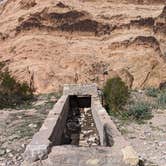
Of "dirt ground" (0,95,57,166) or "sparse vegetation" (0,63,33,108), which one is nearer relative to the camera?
"dirt ground" (0,95,57,166)

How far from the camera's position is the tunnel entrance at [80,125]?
8.65m

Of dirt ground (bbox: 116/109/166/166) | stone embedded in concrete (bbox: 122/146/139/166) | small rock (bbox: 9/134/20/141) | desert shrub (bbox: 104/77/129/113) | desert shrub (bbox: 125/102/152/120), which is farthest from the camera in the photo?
desert shrub (bbox: 104/77/129/113)

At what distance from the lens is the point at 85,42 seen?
25875 mm

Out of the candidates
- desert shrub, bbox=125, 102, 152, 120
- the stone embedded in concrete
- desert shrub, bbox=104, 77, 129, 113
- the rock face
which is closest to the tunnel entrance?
desert shrub, bbox=104, 77, 129, 113

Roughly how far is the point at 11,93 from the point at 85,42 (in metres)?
13.4

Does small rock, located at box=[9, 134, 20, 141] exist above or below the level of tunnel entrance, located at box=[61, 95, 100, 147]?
above

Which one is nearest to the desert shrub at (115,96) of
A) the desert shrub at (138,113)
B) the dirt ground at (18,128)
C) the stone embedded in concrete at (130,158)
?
the desert shrub at (138,113)

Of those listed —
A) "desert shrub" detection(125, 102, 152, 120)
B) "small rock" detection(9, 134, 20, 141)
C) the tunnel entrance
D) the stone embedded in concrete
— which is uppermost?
the stone embedded in concrete

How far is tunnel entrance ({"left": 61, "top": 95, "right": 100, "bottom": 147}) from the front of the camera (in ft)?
28.4

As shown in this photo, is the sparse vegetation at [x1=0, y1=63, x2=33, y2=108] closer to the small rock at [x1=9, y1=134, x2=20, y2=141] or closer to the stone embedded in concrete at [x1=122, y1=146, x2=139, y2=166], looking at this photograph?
the small rock at [x1=9, y1=134, x2=20, y2=141]

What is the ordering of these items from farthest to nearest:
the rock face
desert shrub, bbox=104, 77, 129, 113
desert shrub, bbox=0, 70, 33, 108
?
the rock face, desert shrub, bbox=0, 70, 33, 108, desert shrub, bbox=104, 77, 129, 113

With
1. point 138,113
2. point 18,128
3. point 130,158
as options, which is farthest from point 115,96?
point 130,158

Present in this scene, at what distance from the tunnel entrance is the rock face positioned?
29.7 ft

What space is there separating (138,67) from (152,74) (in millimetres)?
1078
